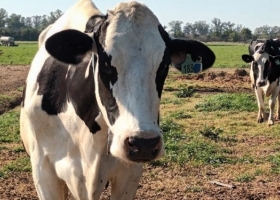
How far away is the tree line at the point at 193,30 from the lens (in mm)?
94144

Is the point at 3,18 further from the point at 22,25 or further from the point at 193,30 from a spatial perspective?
the point at 193,30

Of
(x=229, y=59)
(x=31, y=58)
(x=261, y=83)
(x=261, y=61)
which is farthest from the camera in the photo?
(x=229, y=59)

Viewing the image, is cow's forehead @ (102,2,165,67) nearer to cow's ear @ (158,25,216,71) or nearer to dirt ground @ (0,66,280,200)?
cow's ear @ (158,25,216,71)

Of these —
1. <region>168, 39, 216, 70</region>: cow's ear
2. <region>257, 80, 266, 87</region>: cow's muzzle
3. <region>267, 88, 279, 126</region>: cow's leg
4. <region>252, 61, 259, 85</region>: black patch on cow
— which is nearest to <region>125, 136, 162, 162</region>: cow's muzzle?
<region>168, 39, 216, 70</region>: cow's ear

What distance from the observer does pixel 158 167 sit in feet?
24.4

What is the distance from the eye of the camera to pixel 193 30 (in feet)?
383

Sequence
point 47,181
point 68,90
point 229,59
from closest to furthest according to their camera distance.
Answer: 1. point 68,90
2. point 47,181
3. point 229,59

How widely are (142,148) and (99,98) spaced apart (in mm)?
672

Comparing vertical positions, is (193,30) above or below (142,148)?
below

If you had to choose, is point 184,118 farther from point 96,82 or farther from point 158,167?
point 96,82

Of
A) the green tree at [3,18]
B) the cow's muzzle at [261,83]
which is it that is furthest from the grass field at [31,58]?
the green tree at [3,18]

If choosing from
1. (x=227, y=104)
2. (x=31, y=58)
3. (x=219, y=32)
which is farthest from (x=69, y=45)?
(x=219, y=32)

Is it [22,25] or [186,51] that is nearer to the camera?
[186,51]

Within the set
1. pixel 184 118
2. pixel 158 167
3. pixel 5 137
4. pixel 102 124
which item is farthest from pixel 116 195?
pixel 184 118
